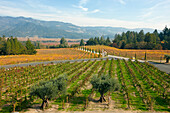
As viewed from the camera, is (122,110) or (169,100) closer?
(122,110)

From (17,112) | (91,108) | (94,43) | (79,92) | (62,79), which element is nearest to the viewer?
(17,112)

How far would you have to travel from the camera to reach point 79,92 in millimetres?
14445

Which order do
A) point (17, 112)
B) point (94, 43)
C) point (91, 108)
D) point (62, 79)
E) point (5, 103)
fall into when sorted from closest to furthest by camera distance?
point (17, 112), point (91, 108), point (5, 103), point (62, 79), point (94, 43)

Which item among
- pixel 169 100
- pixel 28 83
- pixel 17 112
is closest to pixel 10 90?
pixel 28 83

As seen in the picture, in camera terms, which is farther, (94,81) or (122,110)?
(94,81)

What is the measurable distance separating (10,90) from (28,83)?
312 centimetres

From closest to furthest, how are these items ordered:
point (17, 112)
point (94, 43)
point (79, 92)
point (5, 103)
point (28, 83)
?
1. point (17, 112)
2. point (5, 103)
3. point (79, 92)
4. point (28, 83)
5. point (94, 43)

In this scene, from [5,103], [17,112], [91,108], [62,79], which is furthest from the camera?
[62,79]

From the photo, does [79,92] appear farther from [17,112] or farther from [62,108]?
[17,112]

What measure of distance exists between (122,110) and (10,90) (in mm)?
12592

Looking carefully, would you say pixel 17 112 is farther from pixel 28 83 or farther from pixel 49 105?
pixel 28 83

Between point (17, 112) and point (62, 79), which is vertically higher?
point (62, 79)

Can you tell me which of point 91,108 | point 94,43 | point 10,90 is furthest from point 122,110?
point 94,43

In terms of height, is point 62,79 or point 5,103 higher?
point 62,79
